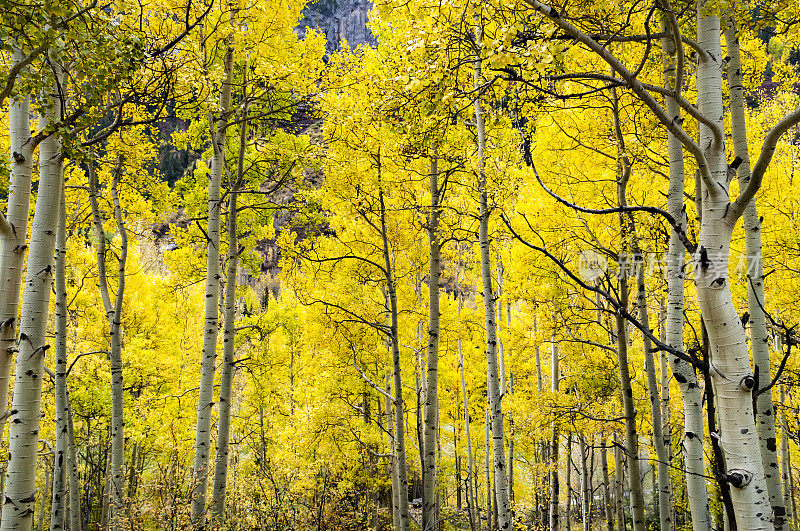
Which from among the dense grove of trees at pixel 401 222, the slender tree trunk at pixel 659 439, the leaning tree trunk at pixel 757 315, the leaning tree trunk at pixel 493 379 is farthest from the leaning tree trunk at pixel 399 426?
the leaning tree trunk at pixel 757 315

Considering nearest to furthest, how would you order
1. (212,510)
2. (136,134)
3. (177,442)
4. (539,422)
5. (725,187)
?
(725,187) → (212,510) → (136,134) → (539,422) → (177,442)

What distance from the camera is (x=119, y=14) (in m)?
2.92

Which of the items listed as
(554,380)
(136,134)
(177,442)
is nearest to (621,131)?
(554,380)

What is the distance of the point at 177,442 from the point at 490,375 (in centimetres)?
947

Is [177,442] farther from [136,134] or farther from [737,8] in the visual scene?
[737,8]

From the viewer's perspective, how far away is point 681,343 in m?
4.01

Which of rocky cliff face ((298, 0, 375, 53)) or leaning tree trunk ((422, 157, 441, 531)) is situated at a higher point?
rocky cliff face ((298, 0, 375, 53))

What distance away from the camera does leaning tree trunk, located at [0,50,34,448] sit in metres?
2.48

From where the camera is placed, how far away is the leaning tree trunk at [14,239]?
8.15ft

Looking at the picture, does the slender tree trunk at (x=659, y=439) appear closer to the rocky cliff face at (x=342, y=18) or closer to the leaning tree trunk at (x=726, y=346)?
the leaning tree trunk at (x=726, y=346)

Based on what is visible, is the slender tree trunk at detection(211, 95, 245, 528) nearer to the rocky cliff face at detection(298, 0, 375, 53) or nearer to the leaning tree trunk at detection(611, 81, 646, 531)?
the leaning tree trunk at detection(611, 81, 646, 531)

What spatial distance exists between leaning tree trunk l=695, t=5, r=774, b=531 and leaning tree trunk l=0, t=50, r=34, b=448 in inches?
137

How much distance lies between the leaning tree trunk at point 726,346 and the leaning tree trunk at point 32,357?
3434 millimetres

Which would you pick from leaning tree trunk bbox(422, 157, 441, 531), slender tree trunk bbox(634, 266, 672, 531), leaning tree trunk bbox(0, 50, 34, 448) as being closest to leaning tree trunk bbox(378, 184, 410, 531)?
leaning tree trunk bbox(422, 157, 441, 531)
